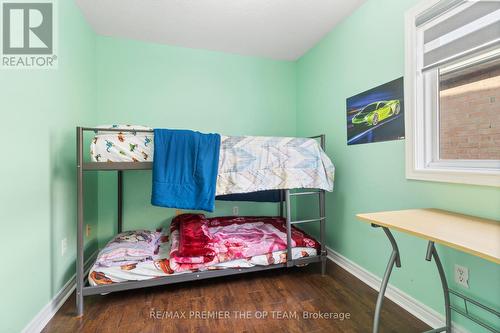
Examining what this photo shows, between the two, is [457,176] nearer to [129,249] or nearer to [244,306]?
[244,306]

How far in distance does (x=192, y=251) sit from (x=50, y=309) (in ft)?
3.29

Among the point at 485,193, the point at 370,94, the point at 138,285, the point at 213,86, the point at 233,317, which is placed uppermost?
the point at 213,86

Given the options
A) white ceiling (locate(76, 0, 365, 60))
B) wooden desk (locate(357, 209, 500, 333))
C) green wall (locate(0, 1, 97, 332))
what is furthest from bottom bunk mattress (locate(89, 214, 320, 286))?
white ceiling (locate(76, 0, 365, 60))

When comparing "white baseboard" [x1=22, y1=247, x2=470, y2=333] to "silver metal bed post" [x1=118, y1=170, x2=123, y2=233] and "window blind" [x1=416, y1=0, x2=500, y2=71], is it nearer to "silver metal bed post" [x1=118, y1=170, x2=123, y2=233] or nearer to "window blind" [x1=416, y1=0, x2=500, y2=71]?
"silver metal bed post" [x1=118, y1=170, x2=123, y2=233]

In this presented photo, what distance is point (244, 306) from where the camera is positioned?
178 cm

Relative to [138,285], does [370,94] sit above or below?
above

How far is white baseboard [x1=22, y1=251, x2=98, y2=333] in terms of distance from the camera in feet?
4.80

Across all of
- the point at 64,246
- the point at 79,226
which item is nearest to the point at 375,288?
the point at 79,226

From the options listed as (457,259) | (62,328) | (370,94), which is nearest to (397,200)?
(457,259)

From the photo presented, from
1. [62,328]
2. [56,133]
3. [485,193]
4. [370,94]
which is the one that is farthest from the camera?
[370,94]

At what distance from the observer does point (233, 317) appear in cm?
165

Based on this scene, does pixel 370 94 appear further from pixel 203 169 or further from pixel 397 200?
pixel 203 169

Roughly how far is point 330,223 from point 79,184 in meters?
2.36

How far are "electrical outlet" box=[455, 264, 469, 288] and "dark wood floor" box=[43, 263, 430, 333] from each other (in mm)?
398
